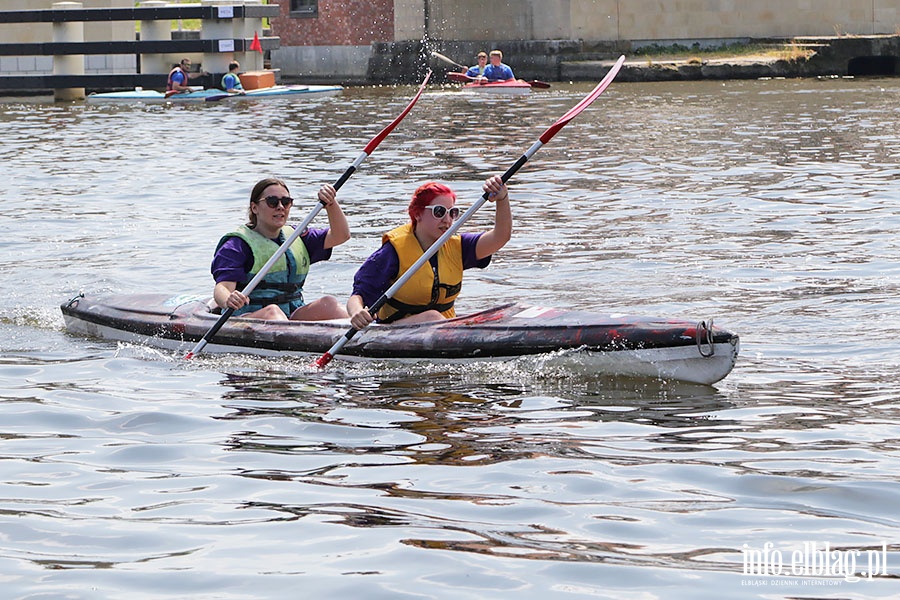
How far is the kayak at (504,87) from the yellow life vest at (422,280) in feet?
85.3

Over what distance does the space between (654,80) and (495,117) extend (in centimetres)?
985

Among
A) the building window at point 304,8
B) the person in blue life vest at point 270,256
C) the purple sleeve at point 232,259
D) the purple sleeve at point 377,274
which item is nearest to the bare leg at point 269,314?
the person in blue life vest at point 270,256

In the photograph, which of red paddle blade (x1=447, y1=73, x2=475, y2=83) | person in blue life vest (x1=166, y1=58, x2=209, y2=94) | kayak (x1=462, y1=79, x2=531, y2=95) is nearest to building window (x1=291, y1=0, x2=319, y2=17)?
red paddle blade (x1=447, y1=73, x2=475, y2=83)

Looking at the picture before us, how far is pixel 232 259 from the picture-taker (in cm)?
857

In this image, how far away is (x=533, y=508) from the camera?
5340 millimetres

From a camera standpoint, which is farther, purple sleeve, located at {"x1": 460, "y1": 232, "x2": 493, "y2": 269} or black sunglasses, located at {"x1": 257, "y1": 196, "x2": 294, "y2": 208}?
black sunglasses, located at {"x1": 257, "y1": 196, "x2": 294, "y2": 208}

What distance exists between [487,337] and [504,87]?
26910 millimetres

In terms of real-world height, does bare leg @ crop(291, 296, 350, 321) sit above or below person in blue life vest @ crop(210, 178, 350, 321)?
below

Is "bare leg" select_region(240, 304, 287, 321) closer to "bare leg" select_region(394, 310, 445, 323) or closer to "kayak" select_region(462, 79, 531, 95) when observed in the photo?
"bare leg" select_region(394, 310, 445, 323)

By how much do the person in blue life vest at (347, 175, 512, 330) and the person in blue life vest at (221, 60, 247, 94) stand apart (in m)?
25.9

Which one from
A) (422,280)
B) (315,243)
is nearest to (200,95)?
(315,243)

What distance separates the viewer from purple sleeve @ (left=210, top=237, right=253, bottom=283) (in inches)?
338

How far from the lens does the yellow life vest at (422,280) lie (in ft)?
26.7

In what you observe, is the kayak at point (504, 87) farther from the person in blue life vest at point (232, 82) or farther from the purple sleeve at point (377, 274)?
the purple sleeve at point (377, 274)
